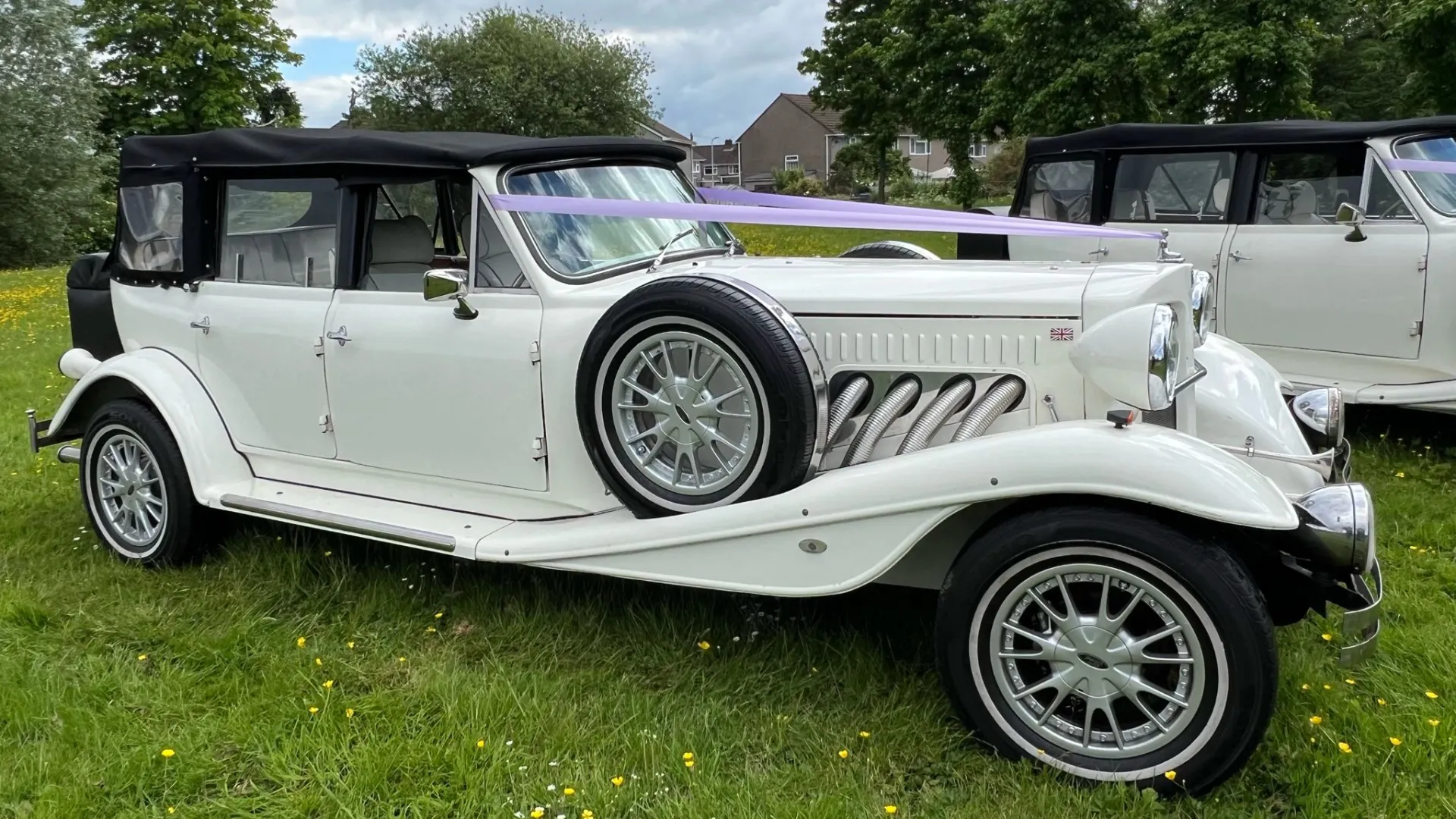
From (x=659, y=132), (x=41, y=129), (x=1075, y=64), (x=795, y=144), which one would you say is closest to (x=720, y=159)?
(x=795, y=144)

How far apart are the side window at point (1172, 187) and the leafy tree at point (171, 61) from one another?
1382 inches

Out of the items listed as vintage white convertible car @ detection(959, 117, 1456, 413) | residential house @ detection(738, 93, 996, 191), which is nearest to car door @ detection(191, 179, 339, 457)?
vintage white convertible car @ detection(959, 117, 1456, 413)

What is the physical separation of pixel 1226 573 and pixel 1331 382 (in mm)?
4391

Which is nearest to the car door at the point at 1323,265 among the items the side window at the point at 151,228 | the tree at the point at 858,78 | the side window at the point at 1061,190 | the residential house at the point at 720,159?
the side window at the point at 1061,190

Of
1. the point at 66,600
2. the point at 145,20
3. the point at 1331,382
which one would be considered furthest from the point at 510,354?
the point at 145,20

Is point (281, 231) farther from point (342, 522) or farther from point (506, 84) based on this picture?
point (506, 84)

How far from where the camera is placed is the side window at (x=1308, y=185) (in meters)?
6.37

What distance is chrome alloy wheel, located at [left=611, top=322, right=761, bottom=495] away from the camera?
332 cm

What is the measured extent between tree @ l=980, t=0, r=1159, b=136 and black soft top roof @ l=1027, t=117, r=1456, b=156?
10621 millimetres

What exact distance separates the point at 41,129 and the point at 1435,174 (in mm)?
27840

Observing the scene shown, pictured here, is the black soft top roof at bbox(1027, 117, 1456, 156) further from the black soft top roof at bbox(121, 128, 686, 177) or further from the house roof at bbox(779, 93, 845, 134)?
the house roof at bbox(779, 93, 845, 134)

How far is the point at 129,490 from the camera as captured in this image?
15.3 feet

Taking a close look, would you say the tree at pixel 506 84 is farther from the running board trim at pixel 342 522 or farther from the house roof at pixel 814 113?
the running board trim at pixel 342 522

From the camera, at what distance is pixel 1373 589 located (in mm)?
2988
